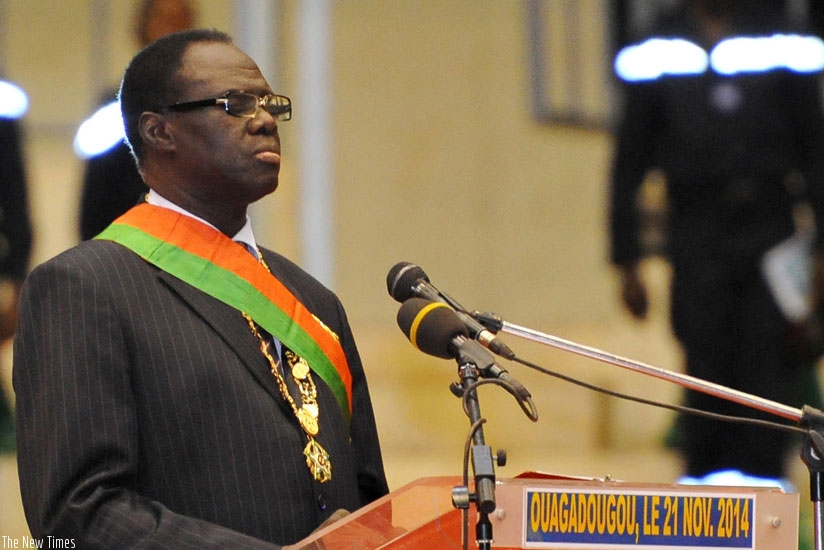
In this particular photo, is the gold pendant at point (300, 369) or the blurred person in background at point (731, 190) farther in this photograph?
the blurred person in background at point (731, 190)

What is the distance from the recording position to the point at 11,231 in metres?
5.14

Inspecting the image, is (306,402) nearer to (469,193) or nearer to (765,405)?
(765,405)

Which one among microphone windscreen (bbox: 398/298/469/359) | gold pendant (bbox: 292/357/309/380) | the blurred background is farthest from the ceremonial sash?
the blurred background

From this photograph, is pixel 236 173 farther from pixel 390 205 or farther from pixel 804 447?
pixel 390 205

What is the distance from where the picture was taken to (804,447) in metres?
2.15

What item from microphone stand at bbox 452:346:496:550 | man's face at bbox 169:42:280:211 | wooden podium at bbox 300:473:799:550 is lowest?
wooden podium at bbox 300:473:799:550

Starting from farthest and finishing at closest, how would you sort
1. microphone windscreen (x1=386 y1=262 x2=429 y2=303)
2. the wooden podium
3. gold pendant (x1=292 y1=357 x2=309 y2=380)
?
1. gold pendant (x1=292 y1=357 x2=309 y2=380)
2. microphone windscreen (x1=386 y1=262 x2=429 y2=303)
3. the wooden podium

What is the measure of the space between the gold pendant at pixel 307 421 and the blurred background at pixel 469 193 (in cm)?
339

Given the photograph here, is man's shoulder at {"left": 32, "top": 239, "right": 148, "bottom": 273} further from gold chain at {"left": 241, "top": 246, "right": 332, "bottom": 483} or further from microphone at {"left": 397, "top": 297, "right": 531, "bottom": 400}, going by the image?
microphone at {"left": 397, "top": 297, "right": 531, "bottom": 400}

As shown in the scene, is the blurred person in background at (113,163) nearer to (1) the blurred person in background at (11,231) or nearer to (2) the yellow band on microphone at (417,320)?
(1) the blurred person in background at (11,231)

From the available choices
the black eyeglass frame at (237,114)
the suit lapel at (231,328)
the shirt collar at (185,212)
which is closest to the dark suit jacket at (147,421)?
the suit lapel at (231,328)

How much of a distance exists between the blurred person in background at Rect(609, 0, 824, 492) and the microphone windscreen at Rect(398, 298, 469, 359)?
367cm

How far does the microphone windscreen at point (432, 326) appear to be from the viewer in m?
2.10

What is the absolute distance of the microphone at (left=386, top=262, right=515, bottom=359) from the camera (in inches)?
84.0
